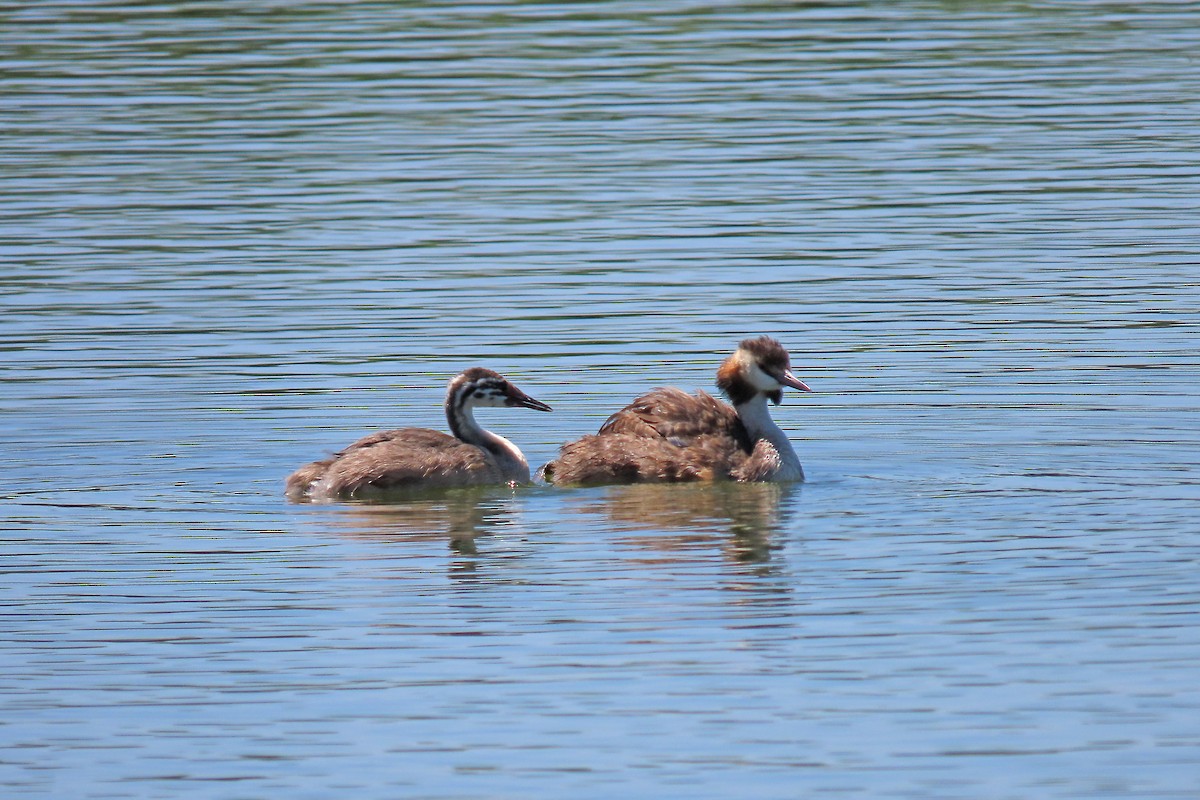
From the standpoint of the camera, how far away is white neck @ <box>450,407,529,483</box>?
14.8 metres

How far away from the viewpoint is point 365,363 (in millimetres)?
17859

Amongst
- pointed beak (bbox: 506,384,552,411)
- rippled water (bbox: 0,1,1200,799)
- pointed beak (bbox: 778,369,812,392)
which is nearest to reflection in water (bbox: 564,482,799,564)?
rippled water (bbox: 0,1,1200,799)

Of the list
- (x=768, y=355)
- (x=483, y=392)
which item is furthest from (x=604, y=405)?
(x=768, y=355)

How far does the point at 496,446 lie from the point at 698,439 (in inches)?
50.2

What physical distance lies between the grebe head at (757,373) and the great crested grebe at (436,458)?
125 centimetres

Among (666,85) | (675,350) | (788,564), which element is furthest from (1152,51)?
(788,564)

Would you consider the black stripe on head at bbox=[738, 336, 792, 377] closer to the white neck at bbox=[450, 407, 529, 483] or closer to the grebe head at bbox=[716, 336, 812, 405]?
the grebe head at bbox=[716, 336, 812, 405]

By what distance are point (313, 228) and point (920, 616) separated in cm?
1312

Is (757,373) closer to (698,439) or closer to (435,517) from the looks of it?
(698,439)

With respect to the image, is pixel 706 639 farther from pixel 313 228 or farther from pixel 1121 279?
pixel 313 228

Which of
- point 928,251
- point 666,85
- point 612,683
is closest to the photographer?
point 612,683

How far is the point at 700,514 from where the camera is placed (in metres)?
13.8

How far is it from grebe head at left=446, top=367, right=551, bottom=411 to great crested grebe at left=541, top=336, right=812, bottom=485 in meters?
0.48

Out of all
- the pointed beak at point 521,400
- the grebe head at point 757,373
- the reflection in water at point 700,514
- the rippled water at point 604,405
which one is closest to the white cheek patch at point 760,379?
the grebe head at point 757,373
